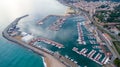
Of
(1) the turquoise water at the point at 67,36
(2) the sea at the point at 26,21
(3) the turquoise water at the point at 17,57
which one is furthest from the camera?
(1) the turquoise water at the point at 67,36

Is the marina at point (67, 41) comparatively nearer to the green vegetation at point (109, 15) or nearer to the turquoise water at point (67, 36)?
the turquoise water at point (67, 36)

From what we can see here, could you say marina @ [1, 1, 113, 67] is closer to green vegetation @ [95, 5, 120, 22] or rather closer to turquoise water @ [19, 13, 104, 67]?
turquoise water @ [19, 13, 104, 67]

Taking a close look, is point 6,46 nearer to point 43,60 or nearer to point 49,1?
point 43,60

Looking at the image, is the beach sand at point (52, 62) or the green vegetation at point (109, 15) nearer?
the beach sand at point (52, 62)

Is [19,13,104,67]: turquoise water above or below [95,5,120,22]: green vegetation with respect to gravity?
below

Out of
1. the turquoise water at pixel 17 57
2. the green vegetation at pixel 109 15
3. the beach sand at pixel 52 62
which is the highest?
the green vegetation at pixel 109 15

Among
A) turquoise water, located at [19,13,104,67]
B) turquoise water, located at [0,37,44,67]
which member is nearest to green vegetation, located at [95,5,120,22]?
turquoise water, located at [19,13,104,67]

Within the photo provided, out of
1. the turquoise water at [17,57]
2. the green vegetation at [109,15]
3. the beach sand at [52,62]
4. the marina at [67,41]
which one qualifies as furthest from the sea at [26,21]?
the green vegetation at [109,15]

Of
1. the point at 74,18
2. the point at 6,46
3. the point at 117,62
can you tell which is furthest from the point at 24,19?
the point at 117,62

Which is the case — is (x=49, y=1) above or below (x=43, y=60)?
above
